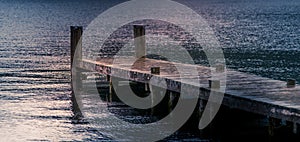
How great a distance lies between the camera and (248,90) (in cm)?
2555

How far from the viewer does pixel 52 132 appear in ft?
90.7

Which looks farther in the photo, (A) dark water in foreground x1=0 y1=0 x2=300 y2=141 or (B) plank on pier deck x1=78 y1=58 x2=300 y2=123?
(A) dark water in foreground x1=0 y1=0 x2=300 y2=141

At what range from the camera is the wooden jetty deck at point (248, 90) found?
2256 cm

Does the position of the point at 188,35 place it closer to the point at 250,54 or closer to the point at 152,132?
the point at 250,54

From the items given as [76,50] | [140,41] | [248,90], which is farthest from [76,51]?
[248,90]

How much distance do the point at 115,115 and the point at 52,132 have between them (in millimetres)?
3650

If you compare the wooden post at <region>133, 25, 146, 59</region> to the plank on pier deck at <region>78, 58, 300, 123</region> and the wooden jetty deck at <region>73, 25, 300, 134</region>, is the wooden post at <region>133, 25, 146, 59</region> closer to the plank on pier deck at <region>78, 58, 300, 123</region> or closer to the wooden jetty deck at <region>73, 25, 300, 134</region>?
the plank on pier deck at <region>78, 58, 300, 123</region>

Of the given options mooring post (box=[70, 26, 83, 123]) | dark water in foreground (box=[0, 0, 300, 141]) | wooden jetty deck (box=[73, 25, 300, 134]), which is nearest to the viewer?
wooden jetty deck (box=[73, 25, 300, 134])

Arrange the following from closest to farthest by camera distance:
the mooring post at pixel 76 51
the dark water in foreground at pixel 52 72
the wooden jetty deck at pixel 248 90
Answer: the wooden jetty deck at pixel 248 90 < the dark water in foreground at pixel 52 72 < the mooring post at pixel 76 51

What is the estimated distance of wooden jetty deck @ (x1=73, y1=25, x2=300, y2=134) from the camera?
2256 centimetres

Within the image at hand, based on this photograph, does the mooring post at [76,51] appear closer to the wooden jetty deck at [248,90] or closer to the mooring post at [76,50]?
the mooring post at [76,50]

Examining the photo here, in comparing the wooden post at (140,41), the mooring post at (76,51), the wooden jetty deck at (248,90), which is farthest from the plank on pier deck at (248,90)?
the mooring post at (76,51)

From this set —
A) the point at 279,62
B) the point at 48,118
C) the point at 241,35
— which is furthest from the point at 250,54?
the point at 48,118

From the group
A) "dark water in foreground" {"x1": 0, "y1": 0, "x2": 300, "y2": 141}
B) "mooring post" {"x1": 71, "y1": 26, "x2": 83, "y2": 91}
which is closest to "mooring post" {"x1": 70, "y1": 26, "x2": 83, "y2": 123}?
"mooring post" {"x1": 71, "y1": 26, "x2": 83, "y2": 91}
